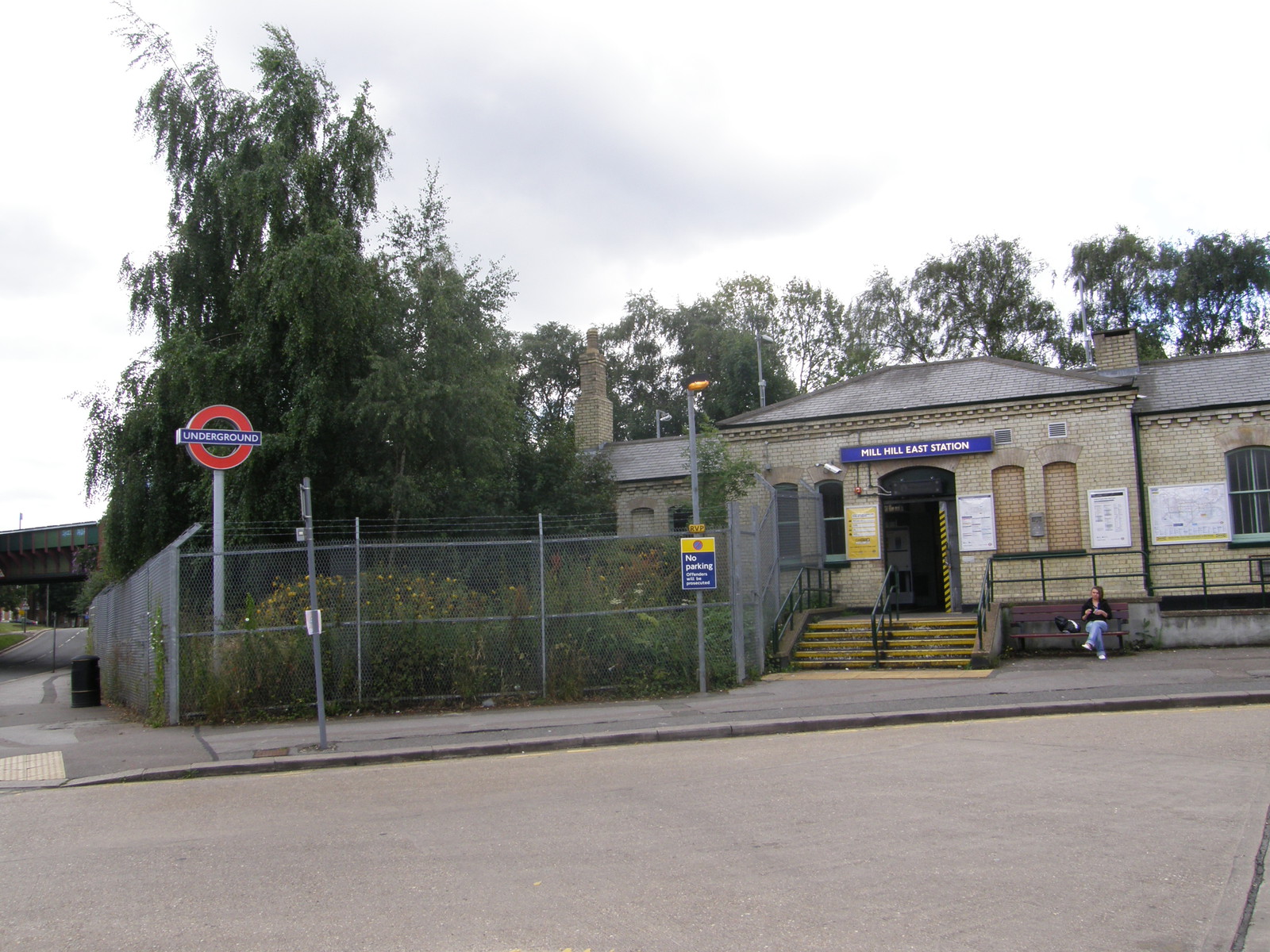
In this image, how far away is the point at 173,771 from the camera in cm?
1019

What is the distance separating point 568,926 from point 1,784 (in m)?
8.01

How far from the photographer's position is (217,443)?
13258 millimetres

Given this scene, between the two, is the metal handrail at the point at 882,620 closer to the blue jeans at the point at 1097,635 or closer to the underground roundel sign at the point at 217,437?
the blue jeans at the point at 1097,635

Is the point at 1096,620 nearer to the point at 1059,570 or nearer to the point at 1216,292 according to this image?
the point at 1059,570

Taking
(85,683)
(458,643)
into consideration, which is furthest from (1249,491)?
(85,683)

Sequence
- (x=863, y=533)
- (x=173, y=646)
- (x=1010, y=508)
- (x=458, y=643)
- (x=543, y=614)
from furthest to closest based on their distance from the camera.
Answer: (x=863, y=533)
(x=1010, y=508)
(x=543, y=614)
(x=458, y=643)
(x=173, y=646)

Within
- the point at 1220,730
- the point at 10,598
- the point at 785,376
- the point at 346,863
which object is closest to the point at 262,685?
the point at 346,863

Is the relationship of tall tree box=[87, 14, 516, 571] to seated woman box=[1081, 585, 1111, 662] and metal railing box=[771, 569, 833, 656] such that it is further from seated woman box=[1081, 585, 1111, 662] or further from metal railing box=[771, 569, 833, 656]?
seated woman box=[1081, 585, 1111, 662]

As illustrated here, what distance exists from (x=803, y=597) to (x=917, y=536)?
174 inches

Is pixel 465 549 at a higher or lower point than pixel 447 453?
lower

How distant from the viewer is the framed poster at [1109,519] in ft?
66.4

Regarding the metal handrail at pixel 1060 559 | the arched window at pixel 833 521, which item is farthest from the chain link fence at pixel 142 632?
the metal handrail at pixel 1060 559

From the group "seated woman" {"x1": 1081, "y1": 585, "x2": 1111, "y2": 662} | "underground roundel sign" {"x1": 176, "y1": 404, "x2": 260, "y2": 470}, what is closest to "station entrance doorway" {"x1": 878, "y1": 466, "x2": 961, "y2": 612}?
"seated woman" {"x1": 1081, "y1": 585, "x2": 1111, "y2": 662}

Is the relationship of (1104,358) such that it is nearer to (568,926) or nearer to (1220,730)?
(1220,730)
